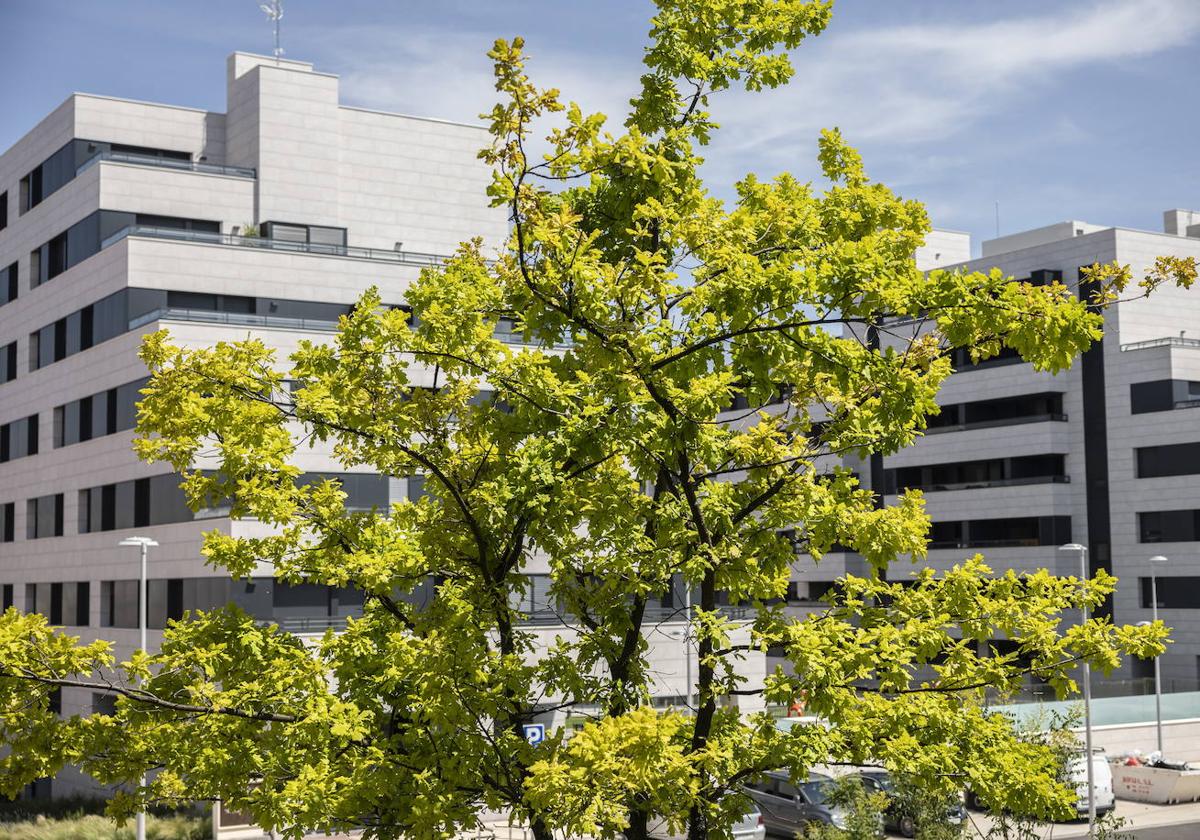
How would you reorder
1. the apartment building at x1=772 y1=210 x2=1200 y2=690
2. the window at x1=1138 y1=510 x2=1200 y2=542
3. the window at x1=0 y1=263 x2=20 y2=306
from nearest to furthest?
the window at x1=0 y1=263 x2=20 y2=306 < the window at x1=1138 y1=510 x2=1200 y2=542 < the apartment building at x1=772 y1=210 x2=1200 y2=690

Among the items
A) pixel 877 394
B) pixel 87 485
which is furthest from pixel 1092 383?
pixel 877 394

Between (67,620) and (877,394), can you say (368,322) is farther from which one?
(67,620)

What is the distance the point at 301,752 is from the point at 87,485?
126ft

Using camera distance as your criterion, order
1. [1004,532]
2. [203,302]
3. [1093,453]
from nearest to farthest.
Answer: [203,302], [1093,453], [1004,532]

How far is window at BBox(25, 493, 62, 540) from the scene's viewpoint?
50.2 meters

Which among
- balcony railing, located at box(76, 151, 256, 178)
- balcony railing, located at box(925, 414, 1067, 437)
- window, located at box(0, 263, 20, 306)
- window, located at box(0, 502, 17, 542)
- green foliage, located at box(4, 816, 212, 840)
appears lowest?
green foliage, located at box(4, 816, 212, 840)

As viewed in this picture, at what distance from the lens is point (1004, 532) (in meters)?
74.1

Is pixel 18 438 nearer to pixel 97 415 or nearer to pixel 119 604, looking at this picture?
pixel 97 415

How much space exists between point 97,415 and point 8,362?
1065 centimetres

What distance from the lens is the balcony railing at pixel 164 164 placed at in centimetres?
4641

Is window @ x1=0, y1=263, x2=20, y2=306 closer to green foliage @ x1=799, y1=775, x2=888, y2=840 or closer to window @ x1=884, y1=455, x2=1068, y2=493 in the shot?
green foliage @ x1=799, y1=775, x2=888, y2=840

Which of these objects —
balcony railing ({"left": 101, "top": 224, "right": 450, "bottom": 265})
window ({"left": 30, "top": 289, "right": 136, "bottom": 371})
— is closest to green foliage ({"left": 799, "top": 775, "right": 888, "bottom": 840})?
balcony railing ({"left": 101, "top": 224, "right": 450, "bottom": 265})

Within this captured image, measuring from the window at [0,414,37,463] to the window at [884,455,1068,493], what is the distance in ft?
133

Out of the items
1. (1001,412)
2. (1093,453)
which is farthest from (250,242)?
(1093,453)
